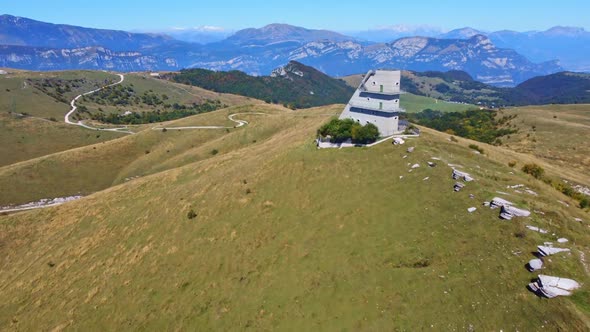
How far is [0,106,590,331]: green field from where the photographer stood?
2803cm

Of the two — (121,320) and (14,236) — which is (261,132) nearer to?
(14,236)

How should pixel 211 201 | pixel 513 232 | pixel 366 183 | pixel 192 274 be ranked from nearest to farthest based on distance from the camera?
pixel 513 232, pixel 192 274, pixel 366 183, pixel 211 201

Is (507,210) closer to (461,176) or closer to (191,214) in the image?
(461,176)

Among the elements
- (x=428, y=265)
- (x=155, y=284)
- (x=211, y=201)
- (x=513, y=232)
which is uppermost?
(x=513, y=232)

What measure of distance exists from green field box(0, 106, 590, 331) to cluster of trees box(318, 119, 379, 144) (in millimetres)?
3010

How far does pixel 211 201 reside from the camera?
59094 mm

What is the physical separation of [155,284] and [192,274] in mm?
4966

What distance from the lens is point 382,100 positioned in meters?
64.9

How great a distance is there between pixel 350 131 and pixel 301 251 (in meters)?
29.3

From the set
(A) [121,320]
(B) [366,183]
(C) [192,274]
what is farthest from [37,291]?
(B) [366,183]

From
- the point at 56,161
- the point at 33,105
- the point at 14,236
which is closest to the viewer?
the point at 14,236

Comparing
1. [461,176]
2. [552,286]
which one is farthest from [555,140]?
[552,286]

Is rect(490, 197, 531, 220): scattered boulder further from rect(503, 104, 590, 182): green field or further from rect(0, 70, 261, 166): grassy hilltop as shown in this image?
rect(0, 70, 261, 166): grassy hilltop

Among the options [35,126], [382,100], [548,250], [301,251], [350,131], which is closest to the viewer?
[548,250]
